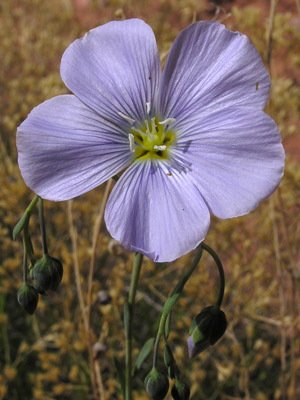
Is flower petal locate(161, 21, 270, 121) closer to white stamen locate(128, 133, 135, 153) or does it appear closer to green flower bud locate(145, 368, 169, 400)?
white stamen locate(128, 133, 135, 153)

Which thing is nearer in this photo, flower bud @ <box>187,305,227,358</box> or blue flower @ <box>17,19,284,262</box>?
blue flower @ <box>17,19,284,262</box>

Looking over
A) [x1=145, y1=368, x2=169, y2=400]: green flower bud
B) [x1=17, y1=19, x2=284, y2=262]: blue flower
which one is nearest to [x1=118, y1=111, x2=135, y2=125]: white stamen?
[x1=17, y1=19, x2=284, y2=262]: blue flower

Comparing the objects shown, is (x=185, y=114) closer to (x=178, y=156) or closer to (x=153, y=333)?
(x=178, y=156)

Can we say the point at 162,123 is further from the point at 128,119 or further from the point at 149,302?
the point at 149,302

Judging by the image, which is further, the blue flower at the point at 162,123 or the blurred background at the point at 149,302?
the blurred background at the point at 149,302

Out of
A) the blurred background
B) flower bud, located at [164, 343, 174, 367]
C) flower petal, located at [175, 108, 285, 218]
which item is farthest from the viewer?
the blurred background

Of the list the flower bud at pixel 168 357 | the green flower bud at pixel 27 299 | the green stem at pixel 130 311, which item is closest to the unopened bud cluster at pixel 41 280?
the green flower bud at pixel 27 299

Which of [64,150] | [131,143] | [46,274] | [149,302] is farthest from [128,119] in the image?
[149,302]

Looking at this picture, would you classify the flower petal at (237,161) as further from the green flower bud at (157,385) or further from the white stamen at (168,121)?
the green flower bud at (157,385)
